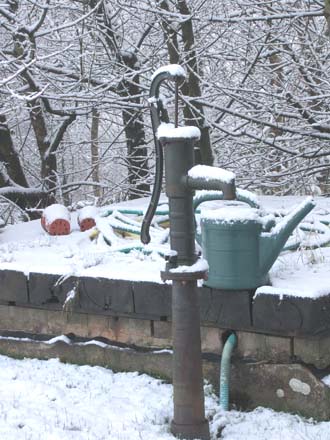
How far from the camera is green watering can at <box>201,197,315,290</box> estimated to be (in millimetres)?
3553

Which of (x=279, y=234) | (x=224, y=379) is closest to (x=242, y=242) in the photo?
(x=279, y=234)

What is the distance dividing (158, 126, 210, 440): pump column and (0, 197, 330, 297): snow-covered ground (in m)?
0.60

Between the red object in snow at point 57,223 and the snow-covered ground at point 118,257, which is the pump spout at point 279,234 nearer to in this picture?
the snow-covered ground at point 118,257

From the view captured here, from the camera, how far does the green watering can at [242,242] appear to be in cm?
355

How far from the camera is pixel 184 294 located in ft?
10.6

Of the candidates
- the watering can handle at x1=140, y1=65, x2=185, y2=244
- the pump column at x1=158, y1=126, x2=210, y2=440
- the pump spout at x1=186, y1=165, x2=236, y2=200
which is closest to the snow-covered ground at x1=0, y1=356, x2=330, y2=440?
the pump column at x1=158, y1=126, x2=210, y2=440

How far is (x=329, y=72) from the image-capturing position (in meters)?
8.42

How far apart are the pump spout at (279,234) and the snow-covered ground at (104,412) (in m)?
0.75


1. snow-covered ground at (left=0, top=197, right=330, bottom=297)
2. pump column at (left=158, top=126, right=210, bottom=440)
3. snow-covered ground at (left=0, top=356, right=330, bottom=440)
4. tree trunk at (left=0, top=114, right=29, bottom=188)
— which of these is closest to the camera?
pump column at (left=158, top=126, right=210, bottom=440)

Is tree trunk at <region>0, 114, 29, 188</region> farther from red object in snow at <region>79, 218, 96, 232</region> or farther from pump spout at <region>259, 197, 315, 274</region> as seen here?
pump spout at <region>259, 197, 315, 274</region>

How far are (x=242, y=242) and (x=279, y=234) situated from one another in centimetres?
19

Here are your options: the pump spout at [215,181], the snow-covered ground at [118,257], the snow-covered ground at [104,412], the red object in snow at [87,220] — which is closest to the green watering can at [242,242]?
the snow-covered ground at [118,257]

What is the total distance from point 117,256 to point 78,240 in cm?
72

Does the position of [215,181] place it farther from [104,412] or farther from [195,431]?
[104,412]
